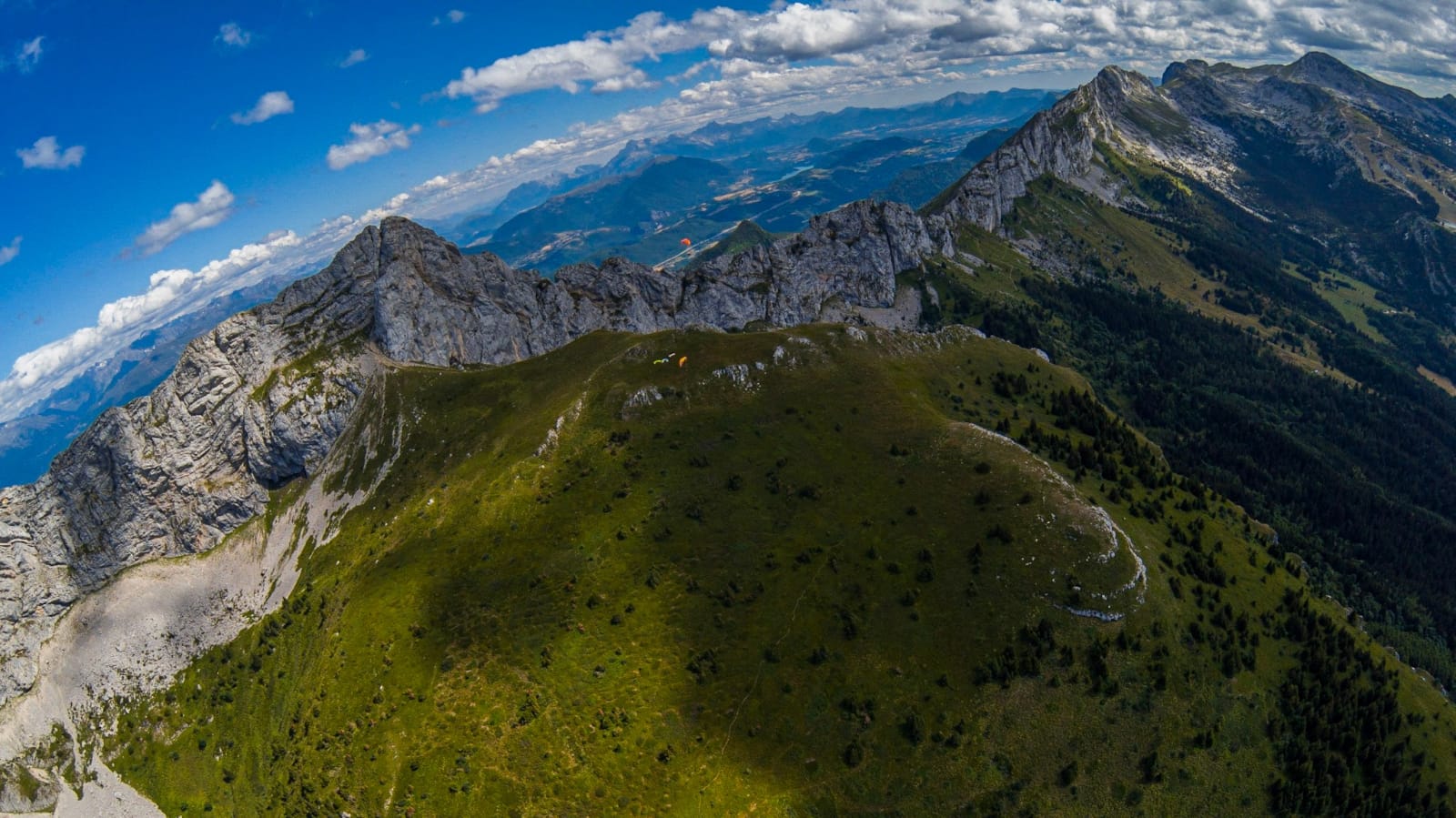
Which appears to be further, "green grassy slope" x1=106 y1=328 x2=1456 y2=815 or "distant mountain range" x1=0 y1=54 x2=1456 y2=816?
"distant mountain range" x1=0 y1=54 x2=1456 y2=816

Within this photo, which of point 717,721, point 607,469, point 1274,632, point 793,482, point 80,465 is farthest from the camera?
point 80,465

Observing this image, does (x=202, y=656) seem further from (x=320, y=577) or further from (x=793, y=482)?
(x=793, y=482)

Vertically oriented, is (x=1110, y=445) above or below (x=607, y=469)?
below

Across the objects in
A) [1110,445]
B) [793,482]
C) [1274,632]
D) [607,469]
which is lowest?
[1274,632]

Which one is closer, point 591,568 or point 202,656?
point 591,568

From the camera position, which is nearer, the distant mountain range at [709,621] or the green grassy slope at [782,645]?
the green grassy slope at [782,645]

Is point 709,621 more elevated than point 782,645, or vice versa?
point 709,621

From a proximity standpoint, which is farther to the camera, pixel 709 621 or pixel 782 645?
pixel 709 621

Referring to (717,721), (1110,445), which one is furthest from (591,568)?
(1110,445)
